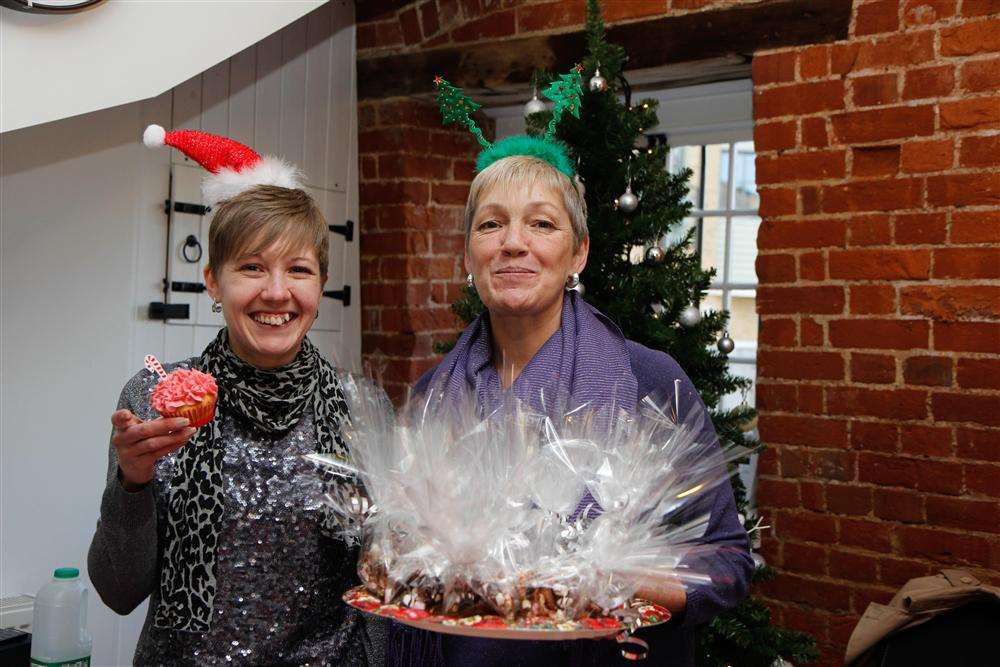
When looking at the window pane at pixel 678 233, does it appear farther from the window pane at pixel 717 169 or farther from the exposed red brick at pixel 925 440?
the exposed red brick at pixel 925 440

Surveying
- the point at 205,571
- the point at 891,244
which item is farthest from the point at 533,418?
the point at 891,244

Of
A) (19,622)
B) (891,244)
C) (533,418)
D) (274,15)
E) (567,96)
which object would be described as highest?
(274,15)

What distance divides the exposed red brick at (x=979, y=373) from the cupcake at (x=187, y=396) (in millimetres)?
2072

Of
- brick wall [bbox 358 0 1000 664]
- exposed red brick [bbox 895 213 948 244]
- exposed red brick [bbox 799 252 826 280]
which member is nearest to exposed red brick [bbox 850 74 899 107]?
brick wall [bbox 358 0 1000 664]

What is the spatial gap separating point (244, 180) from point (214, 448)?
16.5 inches

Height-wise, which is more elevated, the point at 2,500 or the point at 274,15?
the point at 274,15

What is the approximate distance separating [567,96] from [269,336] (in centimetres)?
88

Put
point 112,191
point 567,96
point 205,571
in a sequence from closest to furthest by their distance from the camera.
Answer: point 205,571 < point 567,96 < point 112,191

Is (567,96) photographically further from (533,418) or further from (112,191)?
(112,191)

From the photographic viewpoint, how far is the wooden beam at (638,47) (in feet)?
9.71

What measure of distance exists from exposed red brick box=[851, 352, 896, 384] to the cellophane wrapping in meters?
1.54

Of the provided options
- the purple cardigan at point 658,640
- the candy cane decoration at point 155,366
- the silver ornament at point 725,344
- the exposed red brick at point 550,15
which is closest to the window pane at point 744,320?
the exposed red brick at point 550,15

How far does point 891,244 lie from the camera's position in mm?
2791

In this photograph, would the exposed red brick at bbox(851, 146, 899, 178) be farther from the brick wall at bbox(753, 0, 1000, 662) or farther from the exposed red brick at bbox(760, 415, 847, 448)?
the exposed red brick at bbox(760, 415, 847, 448)
